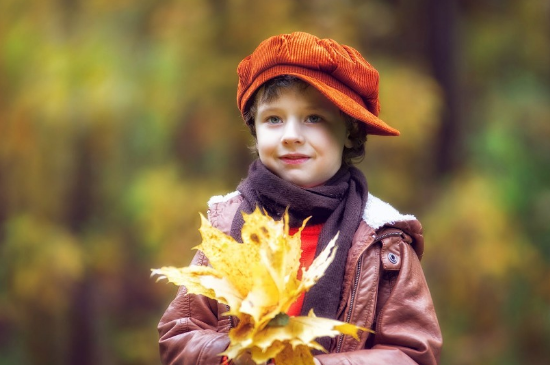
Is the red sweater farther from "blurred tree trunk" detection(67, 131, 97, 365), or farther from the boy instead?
"blurred tree trunk" detection(67, 131, 97, 365)

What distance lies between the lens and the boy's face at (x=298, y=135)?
2.38 meters

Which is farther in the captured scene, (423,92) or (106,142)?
(106,142)

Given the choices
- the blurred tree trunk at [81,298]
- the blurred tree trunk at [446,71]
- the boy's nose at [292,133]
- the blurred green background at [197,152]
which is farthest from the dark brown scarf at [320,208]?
the blurred tree trunk at [81,298]

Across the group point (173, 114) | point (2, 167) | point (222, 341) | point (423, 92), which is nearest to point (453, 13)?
point (423, 92)

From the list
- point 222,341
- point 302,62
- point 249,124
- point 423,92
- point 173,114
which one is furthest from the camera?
point 173,114

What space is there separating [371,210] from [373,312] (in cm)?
29

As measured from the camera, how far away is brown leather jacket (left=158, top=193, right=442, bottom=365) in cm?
222

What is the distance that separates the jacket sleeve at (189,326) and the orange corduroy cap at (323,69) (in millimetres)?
529

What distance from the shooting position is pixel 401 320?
2271 mm

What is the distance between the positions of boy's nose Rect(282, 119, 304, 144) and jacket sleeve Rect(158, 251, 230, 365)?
0.39 m

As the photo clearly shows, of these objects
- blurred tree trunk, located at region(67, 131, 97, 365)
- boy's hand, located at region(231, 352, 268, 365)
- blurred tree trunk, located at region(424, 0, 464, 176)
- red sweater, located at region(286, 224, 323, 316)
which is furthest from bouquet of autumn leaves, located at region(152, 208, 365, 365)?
blurred tree trunk, located at region(67, 131, 97, 365)

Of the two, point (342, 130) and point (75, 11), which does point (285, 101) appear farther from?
point (75, 11)

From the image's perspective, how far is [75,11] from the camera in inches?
289

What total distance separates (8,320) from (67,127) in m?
1.66
